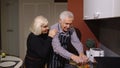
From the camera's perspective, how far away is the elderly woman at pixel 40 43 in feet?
7.28

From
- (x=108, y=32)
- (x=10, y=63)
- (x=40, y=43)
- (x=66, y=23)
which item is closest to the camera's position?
(x=66, y=23)

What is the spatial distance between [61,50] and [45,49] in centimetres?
21

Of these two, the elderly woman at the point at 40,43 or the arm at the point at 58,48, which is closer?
the arm at the point at 58,48

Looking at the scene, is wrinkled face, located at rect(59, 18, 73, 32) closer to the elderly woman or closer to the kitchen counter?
the elderly woman

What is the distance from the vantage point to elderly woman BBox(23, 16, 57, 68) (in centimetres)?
222

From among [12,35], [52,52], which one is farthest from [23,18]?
[52,52]

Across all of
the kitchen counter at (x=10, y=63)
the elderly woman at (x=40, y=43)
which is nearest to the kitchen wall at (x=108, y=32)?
the elderly woman at (x=40, y=43)

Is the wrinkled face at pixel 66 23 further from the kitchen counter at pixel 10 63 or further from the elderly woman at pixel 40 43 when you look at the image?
the kitchen counter at pixel 10 63

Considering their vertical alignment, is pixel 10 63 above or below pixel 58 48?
below

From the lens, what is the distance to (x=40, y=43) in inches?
88.2

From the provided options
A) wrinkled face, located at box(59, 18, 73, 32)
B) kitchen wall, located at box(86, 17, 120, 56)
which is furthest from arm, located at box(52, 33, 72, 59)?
kitchen wall, located at box(86, 17, 120, 56)

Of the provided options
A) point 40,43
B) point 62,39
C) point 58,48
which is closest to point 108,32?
point 62,39

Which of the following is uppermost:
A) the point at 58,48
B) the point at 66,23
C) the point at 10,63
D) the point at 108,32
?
the point at 66,23

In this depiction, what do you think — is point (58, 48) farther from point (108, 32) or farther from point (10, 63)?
point (10, 63)
